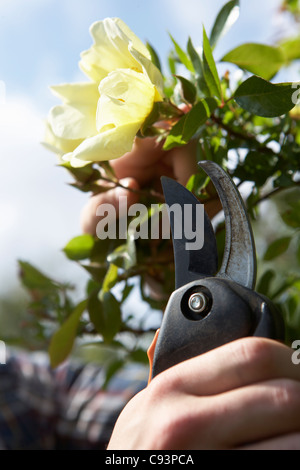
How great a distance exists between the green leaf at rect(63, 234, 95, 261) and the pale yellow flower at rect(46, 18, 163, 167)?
0.12 metres

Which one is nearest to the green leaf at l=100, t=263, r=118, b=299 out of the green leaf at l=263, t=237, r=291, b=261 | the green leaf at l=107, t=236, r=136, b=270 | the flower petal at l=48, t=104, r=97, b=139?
the green leaf at l=107, t=236, r=136, b=270

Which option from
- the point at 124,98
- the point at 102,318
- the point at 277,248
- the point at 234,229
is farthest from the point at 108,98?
the point at 277,248

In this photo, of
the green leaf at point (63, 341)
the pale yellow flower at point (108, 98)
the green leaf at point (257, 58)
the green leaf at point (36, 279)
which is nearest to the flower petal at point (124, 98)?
the pale yellow flower at point (108, 98)

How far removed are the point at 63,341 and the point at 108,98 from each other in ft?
1.00

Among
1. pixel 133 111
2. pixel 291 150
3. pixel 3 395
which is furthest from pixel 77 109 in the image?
pixel 3 395

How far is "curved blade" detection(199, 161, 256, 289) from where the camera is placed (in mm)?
315

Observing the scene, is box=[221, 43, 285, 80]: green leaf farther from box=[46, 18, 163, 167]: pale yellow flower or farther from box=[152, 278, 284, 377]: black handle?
box=[152, 278, 284, 377]: black handle

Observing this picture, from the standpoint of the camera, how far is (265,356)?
25 cm

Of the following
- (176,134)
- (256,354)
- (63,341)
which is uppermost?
(176,134)

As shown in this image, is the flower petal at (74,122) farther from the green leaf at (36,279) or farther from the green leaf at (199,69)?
the green leaf at (36,279)

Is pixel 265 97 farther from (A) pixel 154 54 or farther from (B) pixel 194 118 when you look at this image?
(A) pixel 154 54

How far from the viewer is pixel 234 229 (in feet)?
1.06

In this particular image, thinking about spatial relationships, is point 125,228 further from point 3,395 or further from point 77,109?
point 3,395

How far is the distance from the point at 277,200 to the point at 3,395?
1.38 metres
